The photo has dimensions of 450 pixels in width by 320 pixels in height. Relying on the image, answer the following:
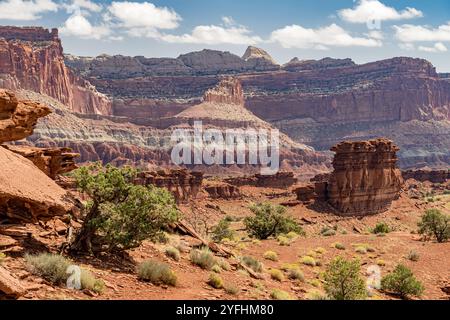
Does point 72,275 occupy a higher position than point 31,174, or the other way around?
point 31,174

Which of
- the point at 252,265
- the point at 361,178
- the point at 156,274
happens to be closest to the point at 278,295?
the point at 156,274

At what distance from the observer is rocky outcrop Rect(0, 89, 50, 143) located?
59.5 feet

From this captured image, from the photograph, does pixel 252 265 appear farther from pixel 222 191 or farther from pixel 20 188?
pixel 222 191

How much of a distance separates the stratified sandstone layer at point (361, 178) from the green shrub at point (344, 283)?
5717 centimetres

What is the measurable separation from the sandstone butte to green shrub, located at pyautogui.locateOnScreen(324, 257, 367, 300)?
9.45 meters

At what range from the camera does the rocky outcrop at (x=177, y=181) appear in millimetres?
85062

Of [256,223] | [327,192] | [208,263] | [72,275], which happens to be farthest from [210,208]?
[72,275]

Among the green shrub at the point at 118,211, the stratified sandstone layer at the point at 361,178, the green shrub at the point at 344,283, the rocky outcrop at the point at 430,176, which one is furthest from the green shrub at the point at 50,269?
the rocky outcrop at the point at 430,176

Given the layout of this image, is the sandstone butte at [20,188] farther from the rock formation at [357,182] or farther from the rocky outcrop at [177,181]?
the rocky outcrop at [177,181]

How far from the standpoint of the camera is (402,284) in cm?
2089

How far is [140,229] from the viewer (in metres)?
16.7

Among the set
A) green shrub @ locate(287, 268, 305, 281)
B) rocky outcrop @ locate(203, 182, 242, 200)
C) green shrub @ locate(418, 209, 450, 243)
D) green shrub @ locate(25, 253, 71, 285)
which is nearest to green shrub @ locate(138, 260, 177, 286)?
green shrub @ locate(25, 253, 71, 285)
